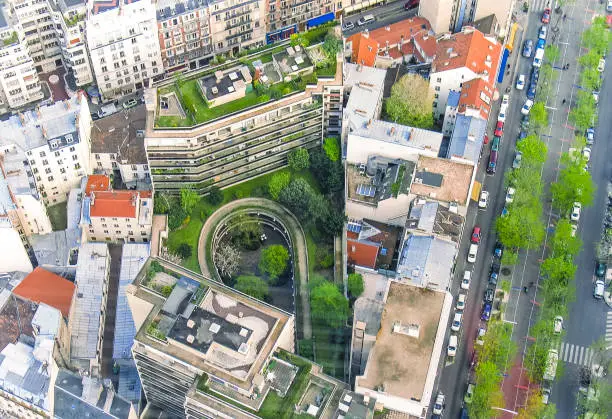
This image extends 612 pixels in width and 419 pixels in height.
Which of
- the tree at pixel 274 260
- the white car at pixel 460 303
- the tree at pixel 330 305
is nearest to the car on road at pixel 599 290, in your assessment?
the white car at pixel 460 303

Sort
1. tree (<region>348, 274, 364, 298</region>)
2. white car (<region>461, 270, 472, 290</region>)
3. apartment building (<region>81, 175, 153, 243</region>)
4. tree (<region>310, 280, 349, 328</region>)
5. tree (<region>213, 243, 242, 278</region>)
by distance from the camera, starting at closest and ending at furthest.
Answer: tree (<region>310, 280, 349, 328</region>), tree (<region>348, 274, 364, 298</region>), apartment building (<region>81, 175, 153, 243</region>), white car (<region>461, 270, 472, 290</region>), tree (<region>213, 243, 242, 278</region>)

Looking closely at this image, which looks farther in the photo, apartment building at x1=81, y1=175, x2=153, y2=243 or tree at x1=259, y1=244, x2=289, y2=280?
tree at x1=259, y1=244, x2=289, y2=280

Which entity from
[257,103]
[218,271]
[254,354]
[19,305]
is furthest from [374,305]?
[19,305]

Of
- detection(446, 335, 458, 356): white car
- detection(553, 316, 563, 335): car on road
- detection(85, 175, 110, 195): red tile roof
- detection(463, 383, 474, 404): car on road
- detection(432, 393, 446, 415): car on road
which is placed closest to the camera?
detection(432, 393, 446, 415): car on road

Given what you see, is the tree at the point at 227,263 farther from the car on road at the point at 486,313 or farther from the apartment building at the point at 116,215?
the car on road at the point at 486,313

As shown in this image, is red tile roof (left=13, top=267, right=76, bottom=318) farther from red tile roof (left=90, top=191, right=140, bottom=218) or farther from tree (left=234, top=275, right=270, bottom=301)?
tree (left=234, top=275, right=270, bottom=301)

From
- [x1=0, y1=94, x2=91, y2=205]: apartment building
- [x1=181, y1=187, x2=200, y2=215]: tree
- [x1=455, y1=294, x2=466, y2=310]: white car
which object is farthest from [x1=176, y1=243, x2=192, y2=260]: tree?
[x1=455, y1=294, x2=466, y2=310]: white car
